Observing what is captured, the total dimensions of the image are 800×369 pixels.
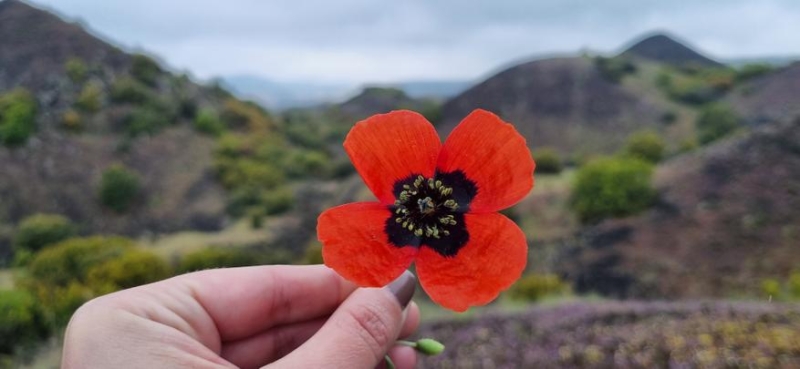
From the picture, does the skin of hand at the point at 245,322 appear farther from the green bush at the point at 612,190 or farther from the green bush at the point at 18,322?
the green bush at the point at 612,190

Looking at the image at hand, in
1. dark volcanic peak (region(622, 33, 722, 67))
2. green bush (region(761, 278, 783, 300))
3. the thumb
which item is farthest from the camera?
dark volcanic peak (region(622, 33, 722, 67))

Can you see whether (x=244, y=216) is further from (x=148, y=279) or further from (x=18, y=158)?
(x=148, y=279)

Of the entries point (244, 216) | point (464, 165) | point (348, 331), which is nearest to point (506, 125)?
point (464, 165)

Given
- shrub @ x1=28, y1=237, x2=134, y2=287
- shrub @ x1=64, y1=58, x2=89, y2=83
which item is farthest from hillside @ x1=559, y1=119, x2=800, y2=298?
shrub @ x1=64, y1=58, x2=89, y2=83

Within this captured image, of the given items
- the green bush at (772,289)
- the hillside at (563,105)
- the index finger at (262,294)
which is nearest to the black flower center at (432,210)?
the index finger at (262,294)

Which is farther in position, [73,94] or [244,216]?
[73,94]

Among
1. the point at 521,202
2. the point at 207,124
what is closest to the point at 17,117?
the point at 207,124

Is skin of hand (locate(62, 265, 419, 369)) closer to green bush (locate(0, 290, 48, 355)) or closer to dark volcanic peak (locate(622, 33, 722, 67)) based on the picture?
green bush (locate(0, 290, 48, 355))
